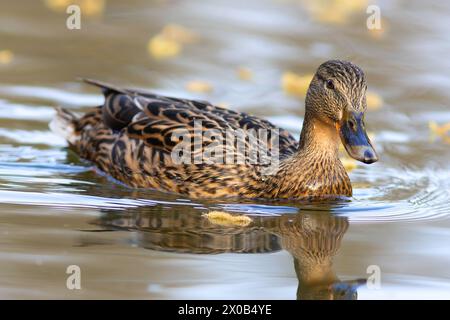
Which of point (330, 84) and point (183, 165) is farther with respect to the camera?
point (183, 165)

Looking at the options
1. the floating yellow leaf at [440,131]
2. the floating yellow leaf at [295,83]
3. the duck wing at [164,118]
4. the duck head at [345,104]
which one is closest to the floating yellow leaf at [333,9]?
the floating yellow leaf at [295,83]

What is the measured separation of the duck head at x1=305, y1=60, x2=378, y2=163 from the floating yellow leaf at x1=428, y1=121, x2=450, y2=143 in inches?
112

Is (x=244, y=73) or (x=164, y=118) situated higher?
(x=244, y=73)

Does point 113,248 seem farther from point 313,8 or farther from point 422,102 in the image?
point 313,8

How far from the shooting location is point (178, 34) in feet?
48.3

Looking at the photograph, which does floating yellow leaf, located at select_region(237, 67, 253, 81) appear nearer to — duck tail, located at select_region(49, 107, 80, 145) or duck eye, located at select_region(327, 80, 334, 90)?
duck tail, located at select_region(49, 107, 80, 145)

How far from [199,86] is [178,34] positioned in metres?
2.03

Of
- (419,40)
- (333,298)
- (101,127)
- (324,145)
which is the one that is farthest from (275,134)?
(419,40)

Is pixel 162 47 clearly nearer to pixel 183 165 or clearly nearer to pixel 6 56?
pixel 6 56

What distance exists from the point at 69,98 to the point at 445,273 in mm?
6463

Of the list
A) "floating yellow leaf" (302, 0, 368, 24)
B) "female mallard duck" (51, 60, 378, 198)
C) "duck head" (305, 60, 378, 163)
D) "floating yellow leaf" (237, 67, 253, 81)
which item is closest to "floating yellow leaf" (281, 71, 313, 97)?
"floating yellow leaf" (237, 67, 253, 81)

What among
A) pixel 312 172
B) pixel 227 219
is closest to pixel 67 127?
pixel 312 172

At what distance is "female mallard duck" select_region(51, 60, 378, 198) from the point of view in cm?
898

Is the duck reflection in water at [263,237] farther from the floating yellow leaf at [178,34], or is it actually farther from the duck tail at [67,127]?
the floating yellow leaf at [178,34]
